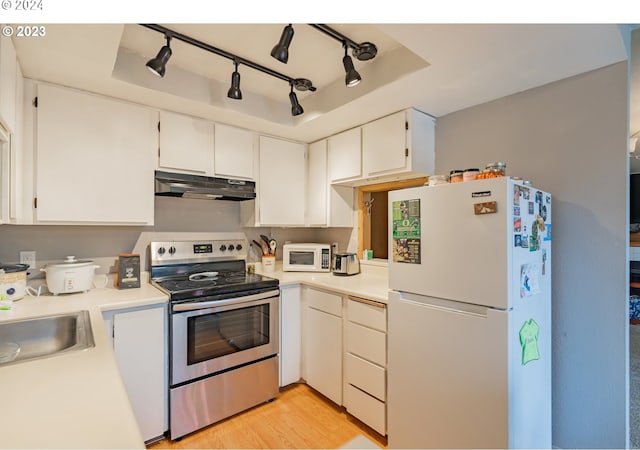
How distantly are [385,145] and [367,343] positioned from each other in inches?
54.0

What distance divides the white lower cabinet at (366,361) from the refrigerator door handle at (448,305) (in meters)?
0.22

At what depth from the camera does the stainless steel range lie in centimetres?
189

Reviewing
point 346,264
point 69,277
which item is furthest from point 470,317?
point 69,277

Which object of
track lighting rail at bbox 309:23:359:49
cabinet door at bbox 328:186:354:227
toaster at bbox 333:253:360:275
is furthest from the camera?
cabinet door at bbox 328:186:354:227

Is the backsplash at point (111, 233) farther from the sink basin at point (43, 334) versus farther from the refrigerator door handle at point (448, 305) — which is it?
the refrigerator door handle at point (448, 305)

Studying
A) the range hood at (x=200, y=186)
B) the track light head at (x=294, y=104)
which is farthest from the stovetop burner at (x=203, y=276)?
the track light head at (x=294, y=104)

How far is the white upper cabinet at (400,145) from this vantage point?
7.02ft

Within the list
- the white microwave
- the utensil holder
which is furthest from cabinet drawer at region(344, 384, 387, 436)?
the utensil holder

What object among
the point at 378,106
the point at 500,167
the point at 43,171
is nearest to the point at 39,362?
the point at 43,171

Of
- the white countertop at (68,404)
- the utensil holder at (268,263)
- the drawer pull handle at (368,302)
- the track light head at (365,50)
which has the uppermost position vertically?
the track light head at (365,50)

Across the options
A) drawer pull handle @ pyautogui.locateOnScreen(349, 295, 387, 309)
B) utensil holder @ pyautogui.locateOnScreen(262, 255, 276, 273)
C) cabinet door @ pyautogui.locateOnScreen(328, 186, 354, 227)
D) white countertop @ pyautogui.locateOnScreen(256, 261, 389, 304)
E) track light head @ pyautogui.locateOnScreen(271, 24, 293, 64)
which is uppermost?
track light head @ pyautogui.locateOnScreen(271, 24, 293, 64)

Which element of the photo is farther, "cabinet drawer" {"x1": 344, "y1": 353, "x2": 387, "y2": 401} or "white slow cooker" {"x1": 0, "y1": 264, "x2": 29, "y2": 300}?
"cabinet drawer" {"x1": 344, "y1": 353, "x2": 387, "y2": 401}

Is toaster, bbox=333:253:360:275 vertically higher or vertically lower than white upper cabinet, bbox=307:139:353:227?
lower

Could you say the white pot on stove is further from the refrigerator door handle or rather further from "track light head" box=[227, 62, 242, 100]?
the refrigerator door handle
